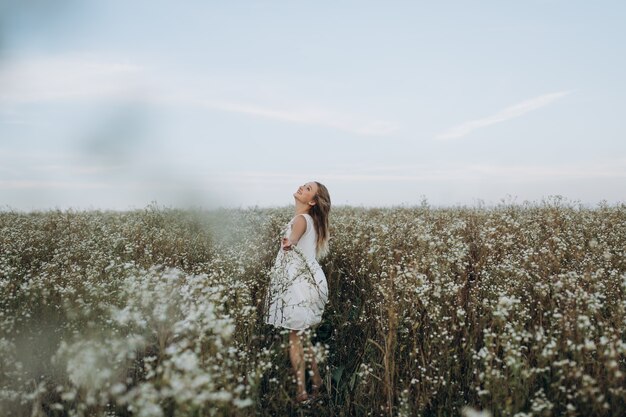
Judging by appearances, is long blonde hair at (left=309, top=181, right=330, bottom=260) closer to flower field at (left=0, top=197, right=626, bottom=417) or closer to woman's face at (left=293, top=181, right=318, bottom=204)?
woman's face at (left=293, top=181, right=318, bottom=204)

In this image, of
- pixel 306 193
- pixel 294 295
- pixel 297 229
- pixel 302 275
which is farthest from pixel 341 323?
pixel 306 193

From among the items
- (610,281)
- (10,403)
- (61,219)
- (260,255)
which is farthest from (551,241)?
(61,219)

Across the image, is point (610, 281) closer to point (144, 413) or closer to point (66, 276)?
point (144, 413)

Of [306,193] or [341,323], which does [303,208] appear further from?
[341,323]

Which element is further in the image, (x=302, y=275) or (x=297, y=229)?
(x=297, y=229)

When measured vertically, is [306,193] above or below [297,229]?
above

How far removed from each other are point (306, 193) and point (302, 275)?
117 centimetres

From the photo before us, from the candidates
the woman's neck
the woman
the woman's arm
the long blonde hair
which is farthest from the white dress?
the woman's neck

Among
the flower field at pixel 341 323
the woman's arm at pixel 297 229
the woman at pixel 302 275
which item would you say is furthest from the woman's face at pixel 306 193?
the flower field at pixel 341 323

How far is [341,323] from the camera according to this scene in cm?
612

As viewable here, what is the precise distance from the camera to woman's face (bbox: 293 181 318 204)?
6.03 m

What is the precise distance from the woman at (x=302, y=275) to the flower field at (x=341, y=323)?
0.78ft

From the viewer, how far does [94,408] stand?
11.8 feet

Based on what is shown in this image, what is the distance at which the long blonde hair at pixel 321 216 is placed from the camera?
608cm
